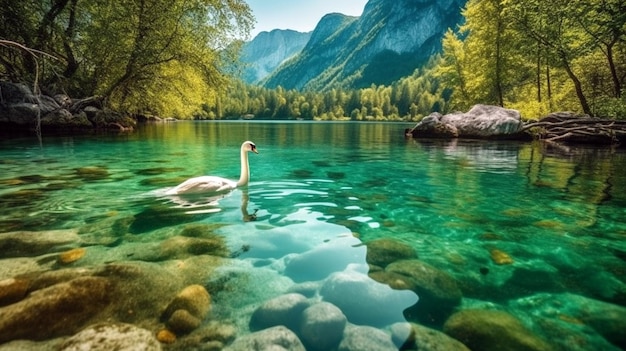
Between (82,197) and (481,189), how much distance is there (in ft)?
35.1

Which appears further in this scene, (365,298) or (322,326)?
(365,298)

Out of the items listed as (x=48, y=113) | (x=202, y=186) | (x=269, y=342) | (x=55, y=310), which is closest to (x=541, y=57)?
(x=202, y=186)

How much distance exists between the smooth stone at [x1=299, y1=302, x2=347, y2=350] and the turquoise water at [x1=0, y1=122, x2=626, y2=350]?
32 cm

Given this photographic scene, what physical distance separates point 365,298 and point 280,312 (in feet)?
3.21

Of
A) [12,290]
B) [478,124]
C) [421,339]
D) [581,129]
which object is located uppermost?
[478,124]

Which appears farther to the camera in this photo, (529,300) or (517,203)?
(517,203)

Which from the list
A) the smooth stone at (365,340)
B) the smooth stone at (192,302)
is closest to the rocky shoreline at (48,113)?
the smooth stone at (192,302)

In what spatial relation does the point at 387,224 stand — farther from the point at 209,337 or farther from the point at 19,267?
the point at 19,267

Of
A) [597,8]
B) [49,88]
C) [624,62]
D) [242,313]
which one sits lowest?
[242,313]

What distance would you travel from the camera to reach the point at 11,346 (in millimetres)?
2648

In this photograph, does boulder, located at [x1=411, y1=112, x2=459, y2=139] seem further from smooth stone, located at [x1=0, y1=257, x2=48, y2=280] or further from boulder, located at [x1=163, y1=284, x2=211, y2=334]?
smooth stone, located at [x1=0, y1=257, x2=48, y2=280]

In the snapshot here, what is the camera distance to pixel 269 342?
2.84 m

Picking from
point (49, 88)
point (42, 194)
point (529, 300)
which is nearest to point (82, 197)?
point (42, 194)

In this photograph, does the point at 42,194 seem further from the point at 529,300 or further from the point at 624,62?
the point at 624,62
